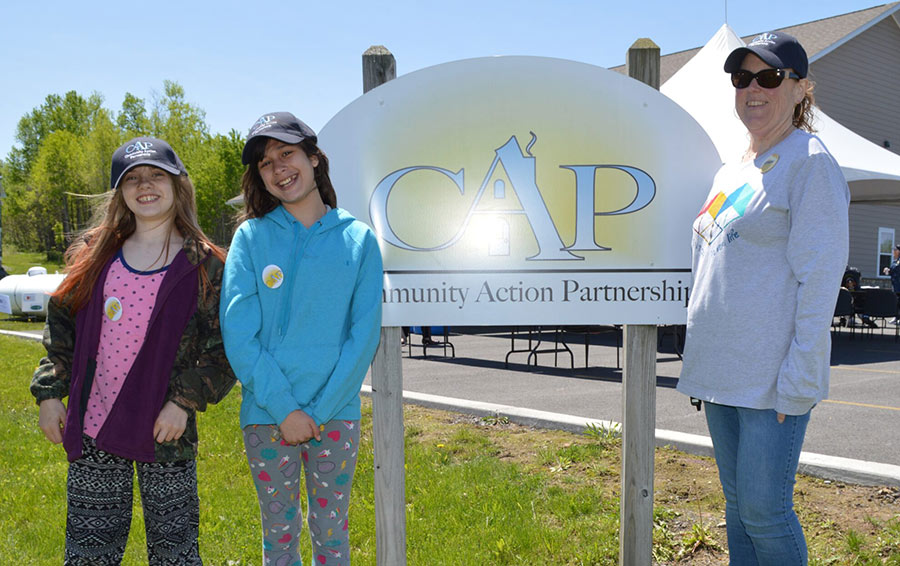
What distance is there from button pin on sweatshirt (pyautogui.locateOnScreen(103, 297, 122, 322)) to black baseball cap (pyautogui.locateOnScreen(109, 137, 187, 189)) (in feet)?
1.51

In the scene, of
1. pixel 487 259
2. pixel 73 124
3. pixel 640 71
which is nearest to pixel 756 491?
pixel 487 259

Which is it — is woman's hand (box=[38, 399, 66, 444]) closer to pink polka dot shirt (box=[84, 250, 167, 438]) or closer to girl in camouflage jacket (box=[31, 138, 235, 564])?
girl in camouflage jacket (box=[31, 138, 235, 564])

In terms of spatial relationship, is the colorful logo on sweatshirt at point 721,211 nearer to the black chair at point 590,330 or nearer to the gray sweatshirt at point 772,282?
the gray sweatshirt at point 772,282

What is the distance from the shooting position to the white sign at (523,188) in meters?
3.23

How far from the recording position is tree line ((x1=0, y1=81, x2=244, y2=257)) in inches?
1660

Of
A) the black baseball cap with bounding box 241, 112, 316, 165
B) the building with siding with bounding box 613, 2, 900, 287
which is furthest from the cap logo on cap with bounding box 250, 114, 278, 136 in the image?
the building with siding with bounding box 613, 2, 900, 287

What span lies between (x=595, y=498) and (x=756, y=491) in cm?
200

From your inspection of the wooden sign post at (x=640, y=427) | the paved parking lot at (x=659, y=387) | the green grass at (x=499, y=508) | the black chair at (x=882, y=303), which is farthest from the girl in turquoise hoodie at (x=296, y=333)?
the black chair at (x=882, y=303)

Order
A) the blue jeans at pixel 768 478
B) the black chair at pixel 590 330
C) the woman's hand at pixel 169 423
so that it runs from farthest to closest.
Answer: the black chair at pixel 590 330
the woman's hand at pixel 169 423
the blue jeans at pixel 768 478

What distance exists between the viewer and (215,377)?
2664 millimetres

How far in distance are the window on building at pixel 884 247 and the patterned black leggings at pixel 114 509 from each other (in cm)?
2561

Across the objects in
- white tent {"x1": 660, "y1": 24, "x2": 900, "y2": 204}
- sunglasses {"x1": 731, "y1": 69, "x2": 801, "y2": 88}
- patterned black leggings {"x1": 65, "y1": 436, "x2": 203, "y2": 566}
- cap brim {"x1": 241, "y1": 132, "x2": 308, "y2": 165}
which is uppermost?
white tent {"x1": 660, "y1": 24, "x2": 900, "y2": 204}

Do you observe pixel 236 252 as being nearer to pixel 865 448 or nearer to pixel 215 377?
pixel 215 377

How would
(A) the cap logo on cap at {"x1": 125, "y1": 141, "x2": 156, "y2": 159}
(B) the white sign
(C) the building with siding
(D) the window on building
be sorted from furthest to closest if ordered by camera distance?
(D) the window on building → (C) the building with siding → (B) the white sign → (A) the cap logo on cap at {"x1": 125, "y1": 141, "x2": 156, "y2": 159}
